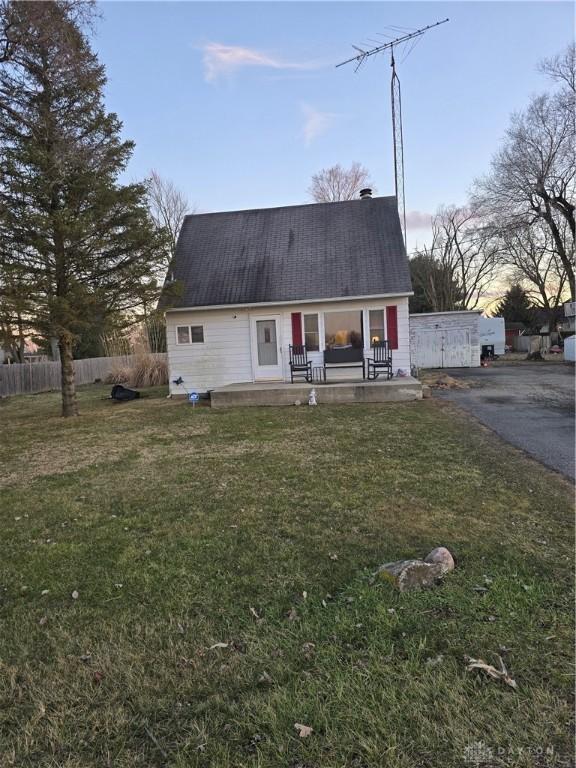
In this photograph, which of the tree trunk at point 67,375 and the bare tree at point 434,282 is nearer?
the tree trunk at point 67,375

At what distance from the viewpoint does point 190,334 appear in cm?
1252

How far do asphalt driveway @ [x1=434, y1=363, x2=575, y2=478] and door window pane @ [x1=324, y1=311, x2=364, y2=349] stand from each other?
2581 mm

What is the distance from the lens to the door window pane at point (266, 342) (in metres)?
12.3

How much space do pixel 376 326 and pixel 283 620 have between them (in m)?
10.3

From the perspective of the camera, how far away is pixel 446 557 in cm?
270

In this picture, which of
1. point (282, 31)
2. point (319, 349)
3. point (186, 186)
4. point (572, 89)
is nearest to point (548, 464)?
point (319, 349)

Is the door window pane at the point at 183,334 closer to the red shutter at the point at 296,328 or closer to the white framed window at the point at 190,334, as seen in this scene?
the white framed window at the point at 190,334

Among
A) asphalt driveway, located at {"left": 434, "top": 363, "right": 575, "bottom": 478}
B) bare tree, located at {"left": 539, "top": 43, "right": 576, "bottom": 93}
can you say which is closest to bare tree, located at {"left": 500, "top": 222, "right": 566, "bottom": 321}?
bare tree, located at {"left": 539, "top": 43, "right": 576, "bottom": 93}

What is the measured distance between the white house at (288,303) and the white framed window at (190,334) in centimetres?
3

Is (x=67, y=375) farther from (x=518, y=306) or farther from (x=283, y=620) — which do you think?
(x=518, y=306)

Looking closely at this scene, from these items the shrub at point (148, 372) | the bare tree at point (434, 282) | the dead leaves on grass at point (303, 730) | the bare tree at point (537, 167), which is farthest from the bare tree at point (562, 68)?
the dead leaves on grass at point (303, 730)

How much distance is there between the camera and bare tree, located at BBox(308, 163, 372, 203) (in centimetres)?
2925

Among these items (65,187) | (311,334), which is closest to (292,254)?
(311,334)

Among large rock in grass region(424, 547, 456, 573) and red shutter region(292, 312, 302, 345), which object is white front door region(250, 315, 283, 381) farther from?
large rock in grass region(424, 547, 456, 573)
